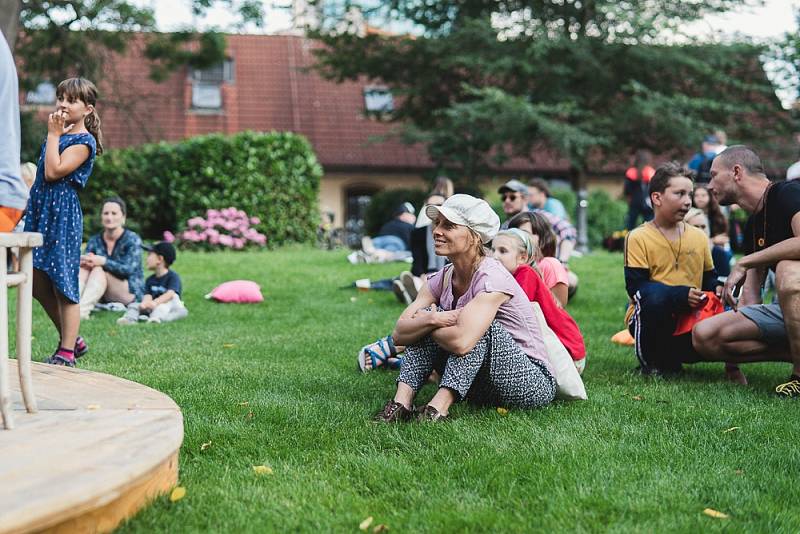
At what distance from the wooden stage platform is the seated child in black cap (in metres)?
4.40

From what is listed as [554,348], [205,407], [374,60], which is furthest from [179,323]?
[374,60]

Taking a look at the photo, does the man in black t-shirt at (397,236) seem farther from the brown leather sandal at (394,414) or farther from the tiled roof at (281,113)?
the tiled roof at (281,113)

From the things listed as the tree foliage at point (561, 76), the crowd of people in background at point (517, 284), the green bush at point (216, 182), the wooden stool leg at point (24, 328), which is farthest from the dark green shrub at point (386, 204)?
the wooden stool leg at point (24, 328)

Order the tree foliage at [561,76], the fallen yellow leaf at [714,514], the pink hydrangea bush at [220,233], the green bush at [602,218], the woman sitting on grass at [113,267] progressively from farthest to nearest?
the green bush at [602,218]
the tree foliage at [561,76]
the pink hydrangea bush at [220,233]
the woman sitting on grass at [113,267]
the fallen yellow leaf at [714,514]

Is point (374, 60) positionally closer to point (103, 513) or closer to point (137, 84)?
point (137, 84)

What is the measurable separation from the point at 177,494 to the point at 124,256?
19.3 ft

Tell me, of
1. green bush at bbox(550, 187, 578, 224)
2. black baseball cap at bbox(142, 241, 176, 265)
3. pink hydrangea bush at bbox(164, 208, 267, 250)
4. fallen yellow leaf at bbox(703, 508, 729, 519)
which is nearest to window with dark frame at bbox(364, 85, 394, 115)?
green bush at bbox(550, 187, 578, 224)

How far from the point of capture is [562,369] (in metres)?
4.91

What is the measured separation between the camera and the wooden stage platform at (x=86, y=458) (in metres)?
2.61

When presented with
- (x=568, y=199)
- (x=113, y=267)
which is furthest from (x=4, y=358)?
(x=568, y=199)

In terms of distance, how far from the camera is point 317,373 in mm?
5879

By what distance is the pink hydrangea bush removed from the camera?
1628 centimetres

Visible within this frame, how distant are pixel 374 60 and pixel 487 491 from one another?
63.8 feet

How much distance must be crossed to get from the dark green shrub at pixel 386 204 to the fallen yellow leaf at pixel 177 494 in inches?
767
